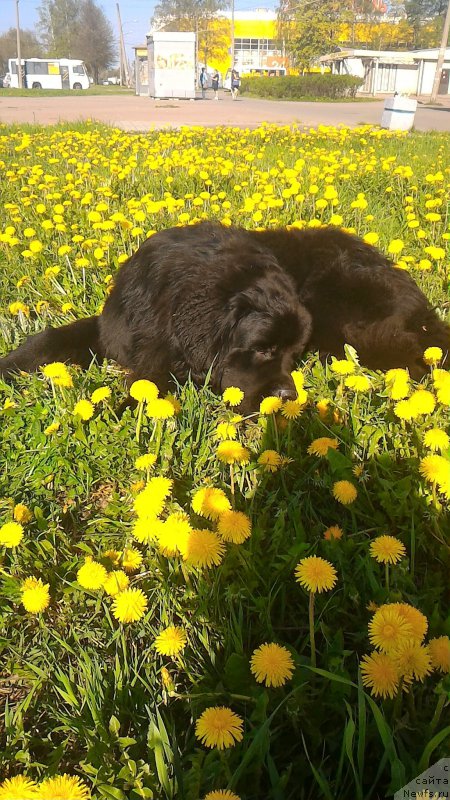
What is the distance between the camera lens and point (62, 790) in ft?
2.87

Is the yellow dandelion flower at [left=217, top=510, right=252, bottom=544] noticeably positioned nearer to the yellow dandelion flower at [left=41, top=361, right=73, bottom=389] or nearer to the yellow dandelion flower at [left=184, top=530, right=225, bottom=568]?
the yellow dandelion flower at [left=184, top=530, right=225, bottom=568]

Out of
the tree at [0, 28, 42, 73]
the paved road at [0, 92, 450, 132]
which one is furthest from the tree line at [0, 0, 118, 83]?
the paved road at [0, 92, 450, 132]

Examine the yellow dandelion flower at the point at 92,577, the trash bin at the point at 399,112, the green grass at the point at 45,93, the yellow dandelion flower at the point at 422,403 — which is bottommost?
the yellow dandelion flower at the point at 92,577

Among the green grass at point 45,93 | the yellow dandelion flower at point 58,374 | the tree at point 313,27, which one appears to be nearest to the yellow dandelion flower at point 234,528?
the yellow dandelion flower at point 58,374

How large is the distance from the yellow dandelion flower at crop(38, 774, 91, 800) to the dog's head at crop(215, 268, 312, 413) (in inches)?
71.3

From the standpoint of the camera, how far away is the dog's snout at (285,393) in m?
2.50

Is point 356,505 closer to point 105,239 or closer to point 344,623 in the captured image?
point 344,623

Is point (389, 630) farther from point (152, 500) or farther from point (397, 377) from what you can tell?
point (397, 377)

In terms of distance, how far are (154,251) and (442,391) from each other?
1.64 m

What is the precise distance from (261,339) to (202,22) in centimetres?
7656

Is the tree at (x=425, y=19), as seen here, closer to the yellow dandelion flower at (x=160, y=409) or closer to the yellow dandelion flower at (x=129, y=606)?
the yellow dandelion flower at (x=160, y=409)

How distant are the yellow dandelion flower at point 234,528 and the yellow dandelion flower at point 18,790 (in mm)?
636

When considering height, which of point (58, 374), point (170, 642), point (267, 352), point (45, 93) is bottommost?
point (170, 642)

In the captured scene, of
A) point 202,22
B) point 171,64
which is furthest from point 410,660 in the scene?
point 202,22
